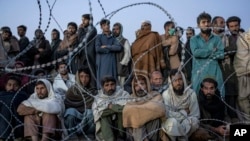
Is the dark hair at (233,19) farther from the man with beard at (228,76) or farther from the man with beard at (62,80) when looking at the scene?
the man with beard at (62,80)

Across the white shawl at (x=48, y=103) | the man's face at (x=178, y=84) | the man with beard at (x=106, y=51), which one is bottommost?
the white shawl at (x=48, y=103)

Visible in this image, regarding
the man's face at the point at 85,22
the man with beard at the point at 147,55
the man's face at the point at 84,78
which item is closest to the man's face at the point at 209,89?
the man with beard at the point at 147,55

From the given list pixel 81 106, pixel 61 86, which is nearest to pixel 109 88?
pixel 81 106

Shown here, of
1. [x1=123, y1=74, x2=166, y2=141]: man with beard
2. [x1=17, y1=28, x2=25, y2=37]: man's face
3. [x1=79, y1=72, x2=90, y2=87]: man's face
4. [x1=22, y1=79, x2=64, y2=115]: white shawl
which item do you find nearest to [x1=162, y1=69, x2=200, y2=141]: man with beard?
[x1=123, y1=74, x2=166, y2=141]: man with beard

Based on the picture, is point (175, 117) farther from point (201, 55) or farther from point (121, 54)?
point (121, 54)

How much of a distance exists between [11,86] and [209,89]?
10.8 feet

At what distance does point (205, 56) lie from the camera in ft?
27.7

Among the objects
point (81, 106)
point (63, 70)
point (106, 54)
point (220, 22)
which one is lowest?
point (81, 106)

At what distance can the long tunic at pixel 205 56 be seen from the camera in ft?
27.7

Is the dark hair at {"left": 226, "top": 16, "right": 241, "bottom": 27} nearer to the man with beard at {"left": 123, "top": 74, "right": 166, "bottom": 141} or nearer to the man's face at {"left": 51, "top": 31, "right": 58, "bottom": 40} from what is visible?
the man with beard at {"left": 123, "top": 74, "right": 166, "bottom": 141}

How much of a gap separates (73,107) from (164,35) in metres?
2.88

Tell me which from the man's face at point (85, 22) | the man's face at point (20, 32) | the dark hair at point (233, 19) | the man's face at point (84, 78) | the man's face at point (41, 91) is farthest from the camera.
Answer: the man's face at point (20, 32)

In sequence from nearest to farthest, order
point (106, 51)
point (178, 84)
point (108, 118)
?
1. point (108, 118)
2. point (178, 84)
3. point (106, 51)

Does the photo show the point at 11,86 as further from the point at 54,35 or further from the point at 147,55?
the point at 147,55
